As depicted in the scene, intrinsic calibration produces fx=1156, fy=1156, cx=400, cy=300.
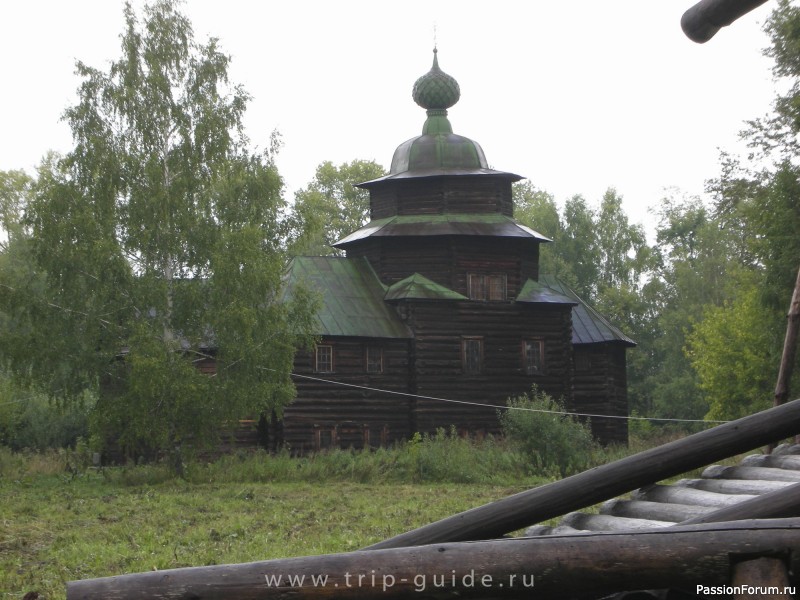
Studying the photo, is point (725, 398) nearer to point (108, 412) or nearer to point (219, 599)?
point (108, 412)

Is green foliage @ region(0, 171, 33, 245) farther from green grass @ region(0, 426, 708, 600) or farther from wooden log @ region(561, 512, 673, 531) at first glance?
wooden log @ region(561, 512, 673, 531)

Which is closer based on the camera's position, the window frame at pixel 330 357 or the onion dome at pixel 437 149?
the window frame at pixel 330 357

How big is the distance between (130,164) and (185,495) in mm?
8464

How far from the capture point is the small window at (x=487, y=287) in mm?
32562

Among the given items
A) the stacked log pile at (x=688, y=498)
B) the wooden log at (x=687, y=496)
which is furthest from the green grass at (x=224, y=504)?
the wooden log at (x=687, y=496)

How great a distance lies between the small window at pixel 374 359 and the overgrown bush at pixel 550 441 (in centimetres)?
568

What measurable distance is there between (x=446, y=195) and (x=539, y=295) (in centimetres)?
397

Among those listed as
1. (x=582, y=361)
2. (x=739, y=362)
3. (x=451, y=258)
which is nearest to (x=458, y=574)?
(x=451, y=258)

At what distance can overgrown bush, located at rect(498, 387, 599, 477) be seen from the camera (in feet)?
83.0

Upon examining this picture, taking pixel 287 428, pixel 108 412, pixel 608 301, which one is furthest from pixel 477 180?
pixel 608 301

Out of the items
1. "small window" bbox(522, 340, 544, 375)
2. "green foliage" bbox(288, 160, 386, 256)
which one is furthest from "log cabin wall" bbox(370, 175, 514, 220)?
"green foliage" bbox(288, 160, 386, 256)

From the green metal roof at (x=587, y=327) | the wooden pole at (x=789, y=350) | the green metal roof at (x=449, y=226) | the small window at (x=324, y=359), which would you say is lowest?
the wooden pole at (x=789, y=350)

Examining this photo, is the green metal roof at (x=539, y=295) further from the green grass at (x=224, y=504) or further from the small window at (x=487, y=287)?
the green grass at (x=224, y=504)

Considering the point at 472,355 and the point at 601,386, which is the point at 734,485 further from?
the point at 601,386
